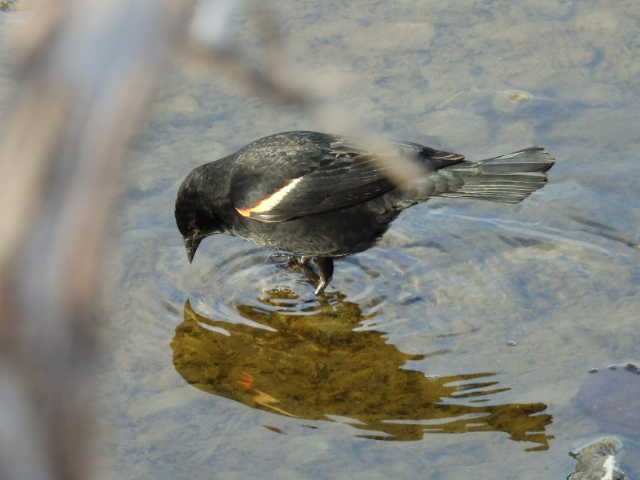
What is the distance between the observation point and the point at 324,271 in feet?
20.5

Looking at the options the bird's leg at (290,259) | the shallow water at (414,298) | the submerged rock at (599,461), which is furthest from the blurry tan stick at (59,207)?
the bird's leg at (290,259)

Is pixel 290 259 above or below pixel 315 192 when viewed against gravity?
below

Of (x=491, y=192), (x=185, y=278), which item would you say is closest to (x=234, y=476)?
(x=185, y=278)

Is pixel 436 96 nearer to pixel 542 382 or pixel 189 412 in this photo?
pixel 542 382

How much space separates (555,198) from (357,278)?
1447 millimetres

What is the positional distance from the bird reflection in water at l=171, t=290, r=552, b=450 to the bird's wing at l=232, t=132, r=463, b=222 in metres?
0.59

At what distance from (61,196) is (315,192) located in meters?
5.39

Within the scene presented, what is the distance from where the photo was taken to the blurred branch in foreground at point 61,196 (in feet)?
1.95

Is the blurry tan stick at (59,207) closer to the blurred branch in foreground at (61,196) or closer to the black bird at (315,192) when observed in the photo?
the blurred branch in foreground at (61,196)

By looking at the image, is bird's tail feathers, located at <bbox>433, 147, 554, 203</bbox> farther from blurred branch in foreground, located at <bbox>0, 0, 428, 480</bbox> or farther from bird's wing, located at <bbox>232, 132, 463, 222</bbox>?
blurred branch in foreground, located at <bbox>0, 0, 428, 480</bbox>

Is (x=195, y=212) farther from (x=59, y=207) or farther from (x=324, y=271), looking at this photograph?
(x=59, y=207)

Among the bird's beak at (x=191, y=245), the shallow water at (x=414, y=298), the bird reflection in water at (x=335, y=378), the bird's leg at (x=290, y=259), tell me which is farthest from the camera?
the bird's leg at (x=290, y=259)

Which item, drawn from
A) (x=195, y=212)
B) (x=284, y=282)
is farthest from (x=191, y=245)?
(x=284, y=282)

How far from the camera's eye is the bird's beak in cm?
615
